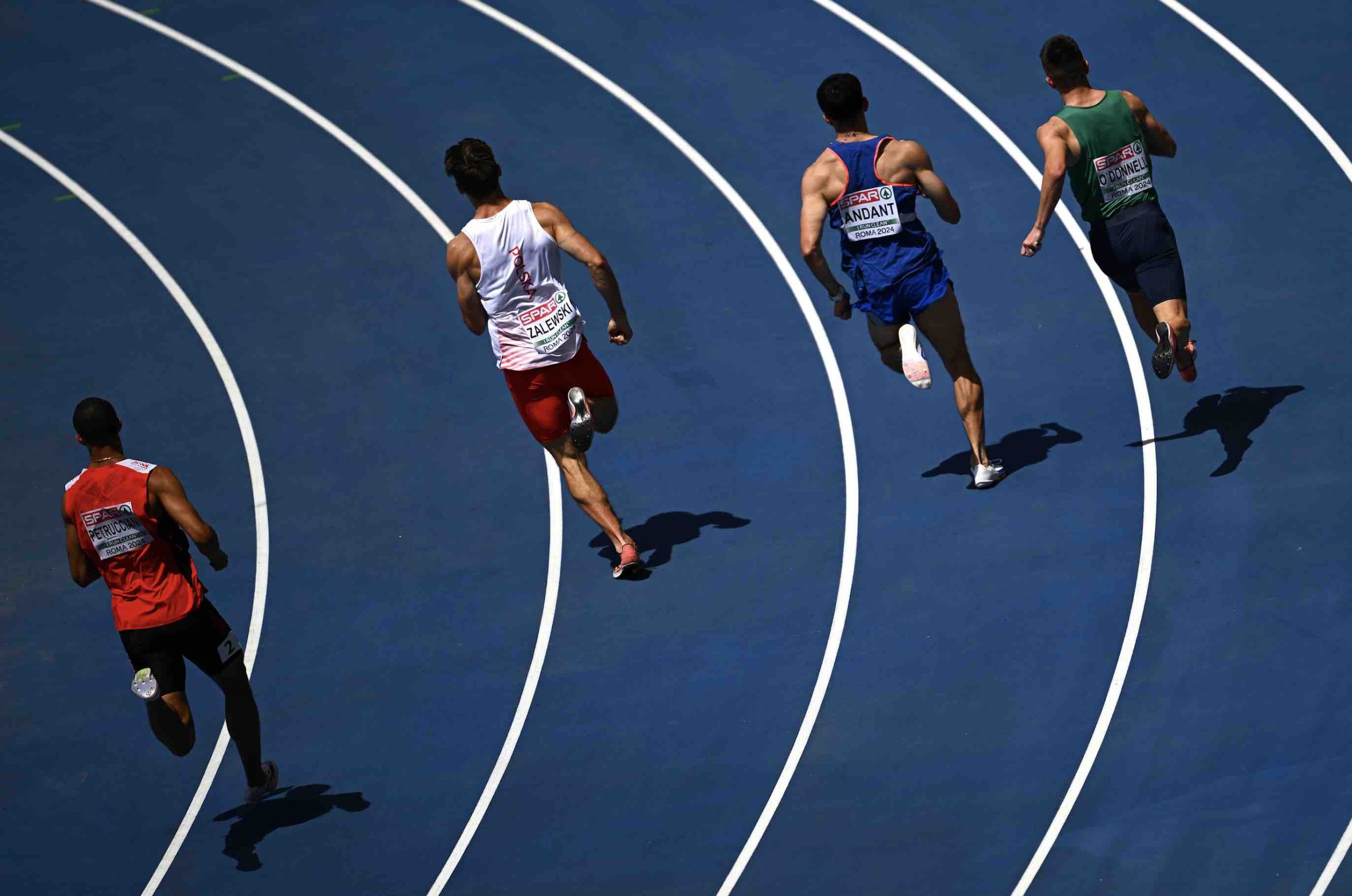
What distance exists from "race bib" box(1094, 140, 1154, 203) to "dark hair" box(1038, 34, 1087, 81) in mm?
499

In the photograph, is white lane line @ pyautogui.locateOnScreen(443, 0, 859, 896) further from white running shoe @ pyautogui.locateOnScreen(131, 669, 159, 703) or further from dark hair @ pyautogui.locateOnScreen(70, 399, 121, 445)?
dark hair @ pyautogui.locateOnScreen(70, 399, 121, 445)

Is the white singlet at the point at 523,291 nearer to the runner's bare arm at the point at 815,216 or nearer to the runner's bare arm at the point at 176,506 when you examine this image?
the runner's bare arm at the point at 815,216

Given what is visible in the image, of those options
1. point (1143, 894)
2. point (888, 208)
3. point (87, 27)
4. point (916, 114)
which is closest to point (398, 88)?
point (87, 27)

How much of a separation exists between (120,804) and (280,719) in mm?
963

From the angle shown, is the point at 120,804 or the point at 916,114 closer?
the point at 120,804

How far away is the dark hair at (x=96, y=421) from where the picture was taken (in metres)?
8.45

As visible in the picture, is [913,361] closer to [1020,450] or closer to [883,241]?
[883,241]

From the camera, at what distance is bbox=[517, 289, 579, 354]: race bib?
9891 millimetres

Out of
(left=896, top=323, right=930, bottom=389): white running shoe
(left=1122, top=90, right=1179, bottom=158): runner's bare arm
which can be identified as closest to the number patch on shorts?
(left=896, top=323, right=930, bottom=389): white running shoe

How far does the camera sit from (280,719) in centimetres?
997

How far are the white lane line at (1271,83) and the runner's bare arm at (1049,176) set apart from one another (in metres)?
3.61

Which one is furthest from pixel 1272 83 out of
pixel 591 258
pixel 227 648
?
pixel 227 648

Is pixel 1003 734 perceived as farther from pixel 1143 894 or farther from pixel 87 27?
pixel 87 27

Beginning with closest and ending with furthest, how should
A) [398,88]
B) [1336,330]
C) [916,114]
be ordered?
[1336,330] → [916,114] → [398,88]
